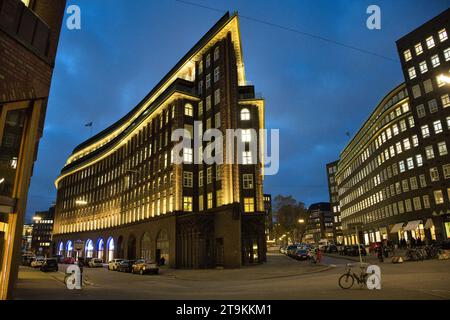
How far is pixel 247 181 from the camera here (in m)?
43.8

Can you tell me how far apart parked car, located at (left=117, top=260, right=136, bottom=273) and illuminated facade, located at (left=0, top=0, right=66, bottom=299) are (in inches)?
1224

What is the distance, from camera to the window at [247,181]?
43.7 meters

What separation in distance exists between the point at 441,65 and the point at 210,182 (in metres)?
40.5

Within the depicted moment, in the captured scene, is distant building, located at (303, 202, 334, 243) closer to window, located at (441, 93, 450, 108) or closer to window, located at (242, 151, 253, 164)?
window, located at (441, 93, 450, 108)

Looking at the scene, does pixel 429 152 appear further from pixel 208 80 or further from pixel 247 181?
pixel 208 80

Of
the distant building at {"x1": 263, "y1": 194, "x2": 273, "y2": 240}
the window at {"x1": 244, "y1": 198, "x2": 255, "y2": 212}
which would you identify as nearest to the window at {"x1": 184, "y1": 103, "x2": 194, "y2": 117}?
the window at {"x1": 244, "y1": 198, "x2": 255, "y2": 212}

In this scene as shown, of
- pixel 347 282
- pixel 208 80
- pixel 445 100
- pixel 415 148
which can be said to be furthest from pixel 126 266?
pixel 445 100

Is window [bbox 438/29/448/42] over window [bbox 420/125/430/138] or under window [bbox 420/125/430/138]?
over

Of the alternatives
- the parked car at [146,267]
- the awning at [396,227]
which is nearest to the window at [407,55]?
the awning at [396,227]

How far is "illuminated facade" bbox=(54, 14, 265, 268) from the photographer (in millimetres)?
40156

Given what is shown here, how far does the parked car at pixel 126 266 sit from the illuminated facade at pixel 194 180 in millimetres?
5570

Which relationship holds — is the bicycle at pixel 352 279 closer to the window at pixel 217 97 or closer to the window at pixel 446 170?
the window at pixel 217 97

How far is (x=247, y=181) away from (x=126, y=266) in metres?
17.9
